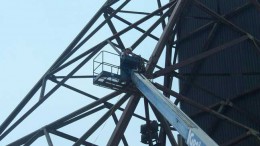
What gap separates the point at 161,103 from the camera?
1944 centimetres

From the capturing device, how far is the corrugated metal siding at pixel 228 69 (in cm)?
2802

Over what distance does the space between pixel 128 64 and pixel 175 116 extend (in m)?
5.29

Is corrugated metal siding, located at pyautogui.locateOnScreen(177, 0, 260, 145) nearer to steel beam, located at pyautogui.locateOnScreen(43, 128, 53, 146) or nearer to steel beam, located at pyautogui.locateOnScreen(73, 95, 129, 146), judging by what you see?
steel beam, located at pyautogui.locateOnScreen(73, 95, 129, 146)

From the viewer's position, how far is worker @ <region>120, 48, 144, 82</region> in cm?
2275

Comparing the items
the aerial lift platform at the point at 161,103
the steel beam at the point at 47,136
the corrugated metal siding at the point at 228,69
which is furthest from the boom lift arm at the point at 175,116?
the corrugated metal siding at the point at 228,69

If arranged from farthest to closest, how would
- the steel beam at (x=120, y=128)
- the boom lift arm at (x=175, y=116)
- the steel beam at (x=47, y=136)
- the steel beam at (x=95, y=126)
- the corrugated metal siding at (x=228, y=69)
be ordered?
the corrugated metal siding at (x=228, y=69), the steel beam at (x=47, y=136), the steel beam at (x=95, y=126), the steel beam at (x=120, y=128), the boom lift arm at (x=175, y=116)

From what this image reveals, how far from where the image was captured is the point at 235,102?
28438 mm

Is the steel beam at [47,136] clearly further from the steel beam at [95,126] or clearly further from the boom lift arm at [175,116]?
the boom lift arm at [175,116]

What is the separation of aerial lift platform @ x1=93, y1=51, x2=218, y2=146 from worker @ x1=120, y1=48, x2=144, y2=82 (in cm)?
14

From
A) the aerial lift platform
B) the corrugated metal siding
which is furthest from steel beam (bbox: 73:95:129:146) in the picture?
the corrugated metal siding

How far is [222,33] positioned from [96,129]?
10.2m

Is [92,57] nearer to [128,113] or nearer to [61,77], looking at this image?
[61,77]

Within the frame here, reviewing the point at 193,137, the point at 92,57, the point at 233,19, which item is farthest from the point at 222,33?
the point at 193,137

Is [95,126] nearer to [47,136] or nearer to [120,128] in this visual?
[120,128]
